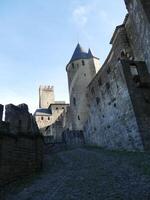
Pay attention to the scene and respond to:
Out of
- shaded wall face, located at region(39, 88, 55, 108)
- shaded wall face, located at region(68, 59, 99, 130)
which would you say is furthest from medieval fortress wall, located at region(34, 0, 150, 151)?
shaded wall face, located at region(39, 88, 55, 108)

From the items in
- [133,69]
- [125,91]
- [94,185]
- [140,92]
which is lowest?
[94,185]

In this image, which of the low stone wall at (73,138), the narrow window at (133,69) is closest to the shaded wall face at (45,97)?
the low stone wall at (73,138)

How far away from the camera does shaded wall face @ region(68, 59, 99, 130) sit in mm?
29922

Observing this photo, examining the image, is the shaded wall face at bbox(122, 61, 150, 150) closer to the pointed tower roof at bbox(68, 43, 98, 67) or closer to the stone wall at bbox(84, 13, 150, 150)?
the stone wall at bbox(84, 13, 150, 150)

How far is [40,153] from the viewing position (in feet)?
36.5

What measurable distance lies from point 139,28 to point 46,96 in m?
43.3

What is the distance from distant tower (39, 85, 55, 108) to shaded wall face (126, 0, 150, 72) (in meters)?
39.4

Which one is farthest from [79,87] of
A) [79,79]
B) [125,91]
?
[125,91]

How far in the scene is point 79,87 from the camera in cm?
3145

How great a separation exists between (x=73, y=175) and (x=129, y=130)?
681cm

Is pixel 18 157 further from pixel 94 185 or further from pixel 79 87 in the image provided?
pixel 79 87

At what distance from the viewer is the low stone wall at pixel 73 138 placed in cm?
2401

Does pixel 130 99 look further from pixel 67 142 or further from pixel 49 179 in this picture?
pixel 67 142

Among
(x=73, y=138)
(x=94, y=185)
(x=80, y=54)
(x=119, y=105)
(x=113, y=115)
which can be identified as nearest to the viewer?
(x=94, y=185)
